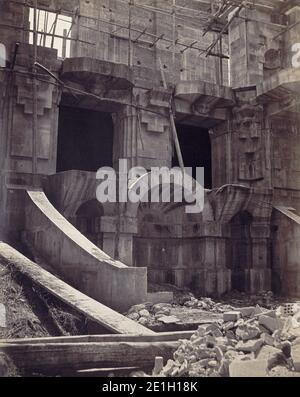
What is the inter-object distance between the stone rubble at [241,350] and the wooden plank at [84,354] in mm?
404

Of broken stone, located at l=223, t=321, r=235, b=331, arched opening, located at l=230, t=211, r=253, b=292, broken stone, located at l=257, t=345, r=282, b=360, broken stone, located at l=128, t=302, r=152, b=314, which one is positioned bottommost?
broken stone, located at l=257, t=345, r=282, b=360

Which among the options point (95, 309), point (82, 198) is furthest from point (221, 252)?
point (95, 309)

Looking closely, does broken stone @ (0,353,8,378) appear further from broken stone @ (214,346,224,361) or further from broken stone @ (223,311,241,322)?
broken stone @ (223,311,241,322)

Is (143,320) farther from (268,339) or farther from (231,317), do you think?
(268,339)

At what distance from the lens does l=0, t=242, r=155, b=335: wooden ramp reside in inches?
350

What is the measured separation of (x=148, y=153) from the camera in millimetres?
17406

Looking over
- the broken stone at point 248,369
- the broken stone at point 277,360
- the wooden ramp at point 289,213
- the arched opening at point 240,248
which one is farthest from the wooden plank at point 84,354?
the wooden ramp at point 289,213

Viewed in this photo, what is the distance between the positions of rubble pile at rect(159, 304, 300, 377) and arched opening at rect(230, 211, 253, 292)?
943cm

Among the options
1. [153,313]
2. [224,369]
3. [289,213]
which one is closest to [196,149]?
[289,213]

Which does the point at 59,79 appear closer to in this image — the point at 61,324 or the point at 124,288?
Result: the point at 124,288

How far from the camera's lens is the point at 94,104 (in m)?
17.5

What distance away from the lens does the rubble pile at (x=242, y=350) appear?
22.8 ft

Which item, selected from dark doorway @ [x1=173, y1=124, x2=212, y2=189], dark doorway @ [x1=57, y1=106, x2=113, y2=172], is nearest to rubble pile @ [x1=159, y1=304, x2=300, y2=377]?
dark doorway @ [x1=173, y1=124, x2=212, y2=189]

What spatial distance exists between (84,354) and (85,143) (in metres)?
14.6
